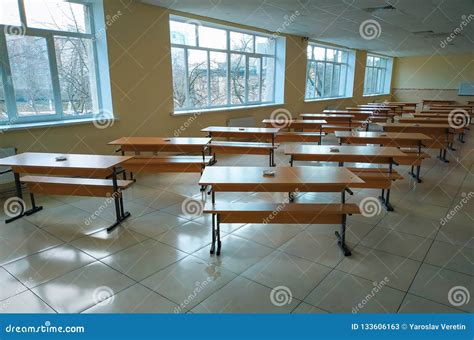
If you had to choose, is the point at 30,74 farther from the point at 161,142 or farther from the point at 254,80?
the point at 254,80

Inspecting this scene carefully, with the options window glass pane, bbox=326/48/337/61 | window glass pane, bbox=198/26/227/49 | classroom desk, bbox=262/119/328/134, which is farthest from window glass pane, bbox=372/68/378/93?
classroom desk, bbox=262/119/328/134

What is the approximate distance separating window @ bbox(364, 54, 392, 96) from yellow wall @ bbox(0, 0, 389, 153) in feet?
35.9

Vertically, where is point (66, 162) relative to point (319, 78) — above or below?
below

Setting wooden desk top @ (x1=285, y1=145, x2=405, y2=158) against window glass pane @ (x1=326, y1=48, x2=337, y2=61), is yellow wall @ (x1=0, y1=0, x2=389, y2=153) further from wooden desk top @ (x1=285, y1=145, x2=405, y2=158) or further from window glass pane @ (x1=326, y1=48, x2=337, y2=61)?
window glass pane @ (x1=326, y1=48, x2=337, y2=61)

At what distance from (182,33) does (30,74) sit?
3028mm

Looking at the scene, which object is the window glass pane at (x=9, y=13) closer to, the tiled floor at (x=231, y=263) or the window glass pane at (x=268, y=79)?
the tiled floor at (x=231, y=263)

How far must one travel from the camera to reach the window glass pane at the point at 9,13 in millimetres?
4047

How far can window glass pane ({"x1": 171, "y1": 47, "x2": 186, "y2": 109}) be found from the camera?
6.40 metres

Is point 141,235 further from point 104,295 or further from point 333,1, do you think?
point 333,1

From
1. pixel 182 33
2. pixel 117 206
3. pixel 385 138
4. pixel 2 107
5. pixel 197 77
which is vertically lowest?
pixel 117 206

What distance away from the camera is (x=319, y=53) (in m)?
11.0

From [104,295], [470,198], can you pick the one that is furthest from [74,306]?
[470,198]

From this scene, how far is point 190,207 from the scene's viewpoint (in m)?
3.71

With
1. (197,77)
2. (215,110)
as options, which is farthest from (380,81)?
(197,77)
